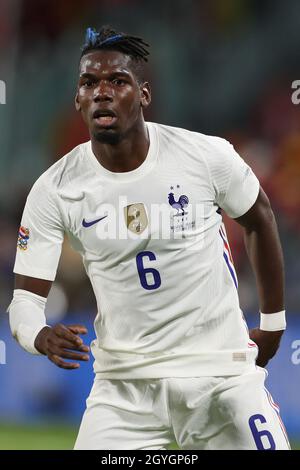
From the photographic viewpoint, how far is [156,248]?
3174 millimetres

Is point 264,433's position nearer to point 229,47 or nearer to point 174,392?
point 174,392

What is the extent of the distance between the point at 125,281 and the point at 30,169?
418 cm

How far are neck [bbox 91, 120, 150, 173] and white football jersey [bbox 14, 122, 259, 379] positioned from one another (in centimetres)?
3

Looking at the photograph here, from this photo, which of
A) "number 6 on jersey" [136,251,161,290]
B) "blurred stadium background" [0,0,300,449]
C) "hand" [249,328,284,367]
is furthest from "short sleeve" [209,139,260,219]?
"blurred stadium background" [0,0,300,449]

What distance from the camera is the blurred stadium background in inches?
269

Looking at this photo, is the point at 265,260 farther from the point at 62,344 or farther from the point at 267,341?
the point at 62,344

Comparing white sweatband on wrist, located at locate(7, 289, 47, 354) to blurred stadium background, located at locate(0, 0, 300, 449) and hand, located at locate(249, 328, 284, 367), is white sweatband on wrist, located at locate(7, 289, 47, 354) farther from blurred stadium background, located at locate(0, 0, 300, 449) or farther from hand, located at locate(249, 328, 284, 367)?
blurred stadium background, located at locate(0, 0, 300, 449)

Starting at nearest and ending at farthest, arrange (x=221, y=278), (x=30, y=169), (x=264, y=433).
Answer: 1. (x=264, y=433)
2. (x=221, y=278)
3. (x=30, y=169)

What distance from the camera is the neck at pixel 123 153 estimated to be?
3.28 m

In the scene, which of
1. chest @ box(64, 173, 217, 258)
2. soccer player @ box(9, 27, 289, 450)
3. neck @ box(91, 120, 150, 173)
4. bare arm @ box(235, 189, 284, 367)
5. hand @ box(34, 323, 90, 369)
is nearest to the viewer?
hand @ box(34, 323, 90, 369)

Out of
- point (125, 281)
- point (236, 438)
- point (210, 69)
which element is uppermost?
point (210, 69)

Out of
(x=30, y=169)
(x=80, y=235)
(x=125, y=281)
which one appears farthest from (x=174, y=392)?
(x=30, y=169)

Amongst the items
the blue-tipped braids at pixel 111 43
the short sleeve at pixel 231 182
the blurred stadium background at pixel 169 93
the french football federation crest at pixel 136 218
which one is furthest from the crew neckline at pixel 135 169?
the blurred stadium background at pixel 169 93

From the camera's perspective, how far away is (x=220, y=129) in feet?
23.7
